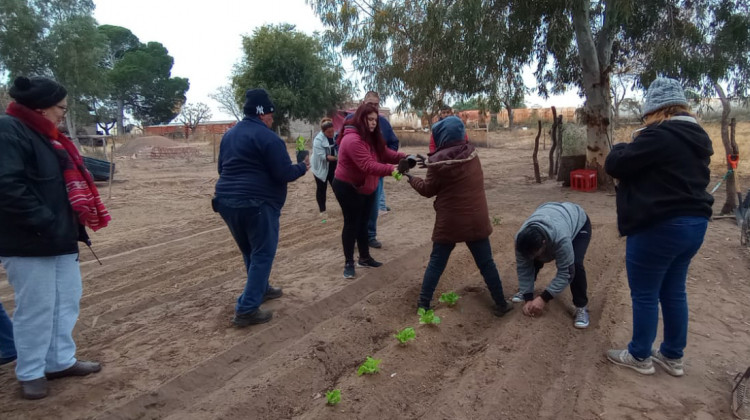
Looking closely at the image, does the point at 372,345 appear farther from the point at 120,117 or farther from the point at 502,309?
the point at 120,117

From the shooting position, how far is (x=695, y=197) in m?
2.93

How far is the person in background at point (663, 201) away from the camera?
2.91 m

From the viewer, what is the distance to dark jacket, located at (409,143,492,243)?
387 cm

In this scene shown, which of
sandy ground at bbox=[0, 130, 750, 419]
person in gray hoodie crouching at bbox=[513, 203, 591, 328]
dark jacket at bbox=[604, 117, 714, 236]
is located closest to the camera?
dark jacket at bbox=[604, 117, 714, 236]

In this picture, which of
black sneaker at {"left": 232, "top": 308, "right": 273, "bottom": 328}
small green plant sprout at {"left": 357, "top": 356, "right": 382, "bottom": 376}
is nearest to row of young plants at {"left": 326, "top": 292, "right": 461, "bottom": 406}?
small green plant sprout at {"left": 357, "top": 356, "right": 382, "bottom": 376}

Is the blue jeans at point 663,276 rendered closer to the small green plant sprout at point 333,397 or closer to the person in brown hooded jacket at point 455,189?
the person in brown hooded jacket at point 455,189

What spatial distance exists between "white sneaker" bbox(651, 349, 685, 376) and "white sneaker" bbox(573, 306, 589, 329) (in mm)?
724

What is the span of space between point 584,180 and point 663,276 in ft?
27.9

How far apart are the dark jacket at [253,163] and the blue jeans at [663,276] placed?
8.43 ft

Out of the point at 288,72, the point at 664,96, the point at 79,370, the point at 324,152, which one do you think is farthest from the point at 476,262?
the point at 288,72

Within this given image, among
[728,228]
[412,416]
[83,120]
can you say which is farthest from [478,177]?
[83,120]

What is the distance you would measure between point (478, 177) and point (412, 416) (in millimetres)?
1973

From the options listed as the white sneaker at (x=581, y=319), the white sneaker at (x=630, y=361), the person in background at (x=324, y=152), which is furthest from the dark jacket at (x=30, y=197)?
the person in background at (x=324, y=152)

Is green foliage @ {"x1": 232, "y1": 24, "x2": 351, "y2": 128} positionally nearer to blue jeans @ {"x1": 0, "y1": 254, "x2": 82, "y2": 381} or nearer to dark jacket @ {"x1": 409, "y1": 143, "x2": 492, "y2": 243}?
dark jacket @ {"x1": 409, "y1": 143, "x2": 492, "y2": 243}
